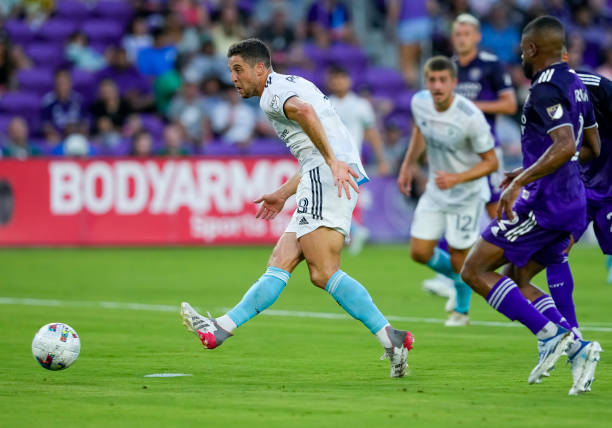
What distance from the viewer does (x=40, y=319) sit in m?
11.0

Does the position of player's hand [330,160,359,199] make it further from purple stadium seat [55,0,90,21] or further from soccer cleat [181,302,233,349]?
purple stadium seat [55,0,90,21]

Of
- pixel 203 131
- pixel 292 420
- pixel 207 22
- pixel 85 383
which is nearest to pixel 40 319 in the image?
pixel 85 383

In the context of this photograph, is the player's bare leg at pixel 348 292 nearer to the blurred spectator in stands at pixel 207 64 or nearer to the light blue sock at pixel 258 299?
the light blue sock at pixel 258 299

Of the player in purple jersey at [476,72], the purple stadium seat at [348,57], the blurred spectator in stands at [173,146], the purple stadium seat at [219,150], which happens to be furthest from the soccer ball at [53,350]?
the purple stadium seat at [348,57]

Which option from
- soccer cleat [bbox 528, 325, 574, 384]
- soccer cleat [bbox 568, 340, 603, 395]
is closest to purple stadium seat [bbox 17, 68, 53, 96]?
soccer cleat [bbox 528, 325, 574, 384]

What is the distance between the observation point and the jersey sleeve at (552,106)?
6922 millimetres

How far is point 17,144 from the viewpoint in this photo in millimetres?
20312

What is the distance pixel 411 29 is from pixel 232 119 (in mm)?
4842

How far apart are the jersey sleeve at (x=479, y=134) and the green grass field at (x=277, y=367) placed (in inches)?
65.0

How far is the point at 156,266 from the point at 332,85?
3672 millimetres

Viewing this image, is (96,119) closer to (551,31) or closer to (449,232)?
(449,232)

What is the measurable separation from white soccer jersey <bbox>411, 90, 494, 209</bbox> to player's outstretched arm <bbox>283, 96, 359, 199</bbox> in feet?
11.5

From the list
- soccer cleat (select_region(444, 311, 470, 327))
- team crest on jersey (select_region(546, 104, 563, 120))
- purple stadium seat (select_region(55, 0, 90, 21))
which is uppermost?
purple stadium seat (select_region(55, 0, 90, 21))

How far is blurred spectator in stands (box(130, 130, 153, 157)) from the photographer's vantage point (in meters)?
20.1
